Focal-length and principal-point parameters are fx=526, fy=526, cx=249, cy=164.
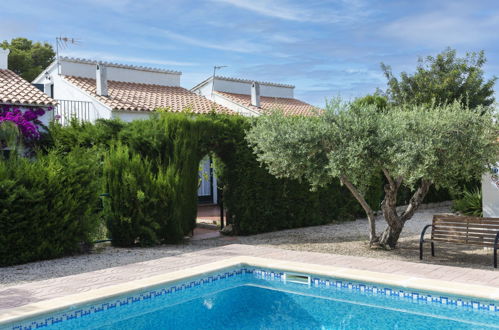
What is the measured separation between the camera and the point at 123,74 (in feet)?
92.6

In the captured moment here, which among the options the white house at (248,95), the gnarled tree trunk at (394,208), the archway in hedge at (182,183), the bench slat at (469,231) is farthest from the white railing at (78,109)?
the bench slat at (469,231)

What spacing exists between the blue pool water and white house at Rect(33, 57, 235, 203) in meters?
12.3

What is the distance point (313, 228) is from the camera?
1608 centimetres

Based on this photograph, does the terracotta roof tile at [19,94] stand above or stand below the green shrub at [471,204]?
above

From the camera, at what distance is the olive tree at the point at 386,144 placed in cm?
970

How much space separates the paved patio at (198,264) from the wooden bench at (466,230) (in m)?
1.01

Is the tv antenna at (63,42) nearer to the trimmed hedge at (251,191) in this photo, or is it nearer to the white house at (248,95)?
the white house at (248,95)

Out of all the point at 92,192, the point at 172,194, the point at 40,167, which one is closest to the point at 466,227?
the point at 172,194

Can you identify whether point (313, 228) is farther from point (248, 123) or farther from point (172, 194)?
point (172, 194)

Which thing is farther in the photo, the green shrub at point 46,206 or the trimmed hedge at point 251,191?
the trimmed hedge at point 251,191

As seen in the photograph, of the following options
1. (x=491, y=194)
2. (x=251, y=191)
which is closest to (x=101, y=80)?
(x=251, y=191)

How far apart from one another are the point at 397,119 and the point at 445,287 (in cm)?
377

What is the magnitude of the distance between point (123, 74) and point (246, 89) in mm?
8144

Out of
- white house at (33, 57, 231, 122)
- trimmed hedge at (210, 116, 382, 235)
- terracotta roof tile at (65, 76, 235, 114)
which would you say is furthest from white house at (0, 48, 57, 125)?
trimmed hedge at (210, 116, 382, 235)
